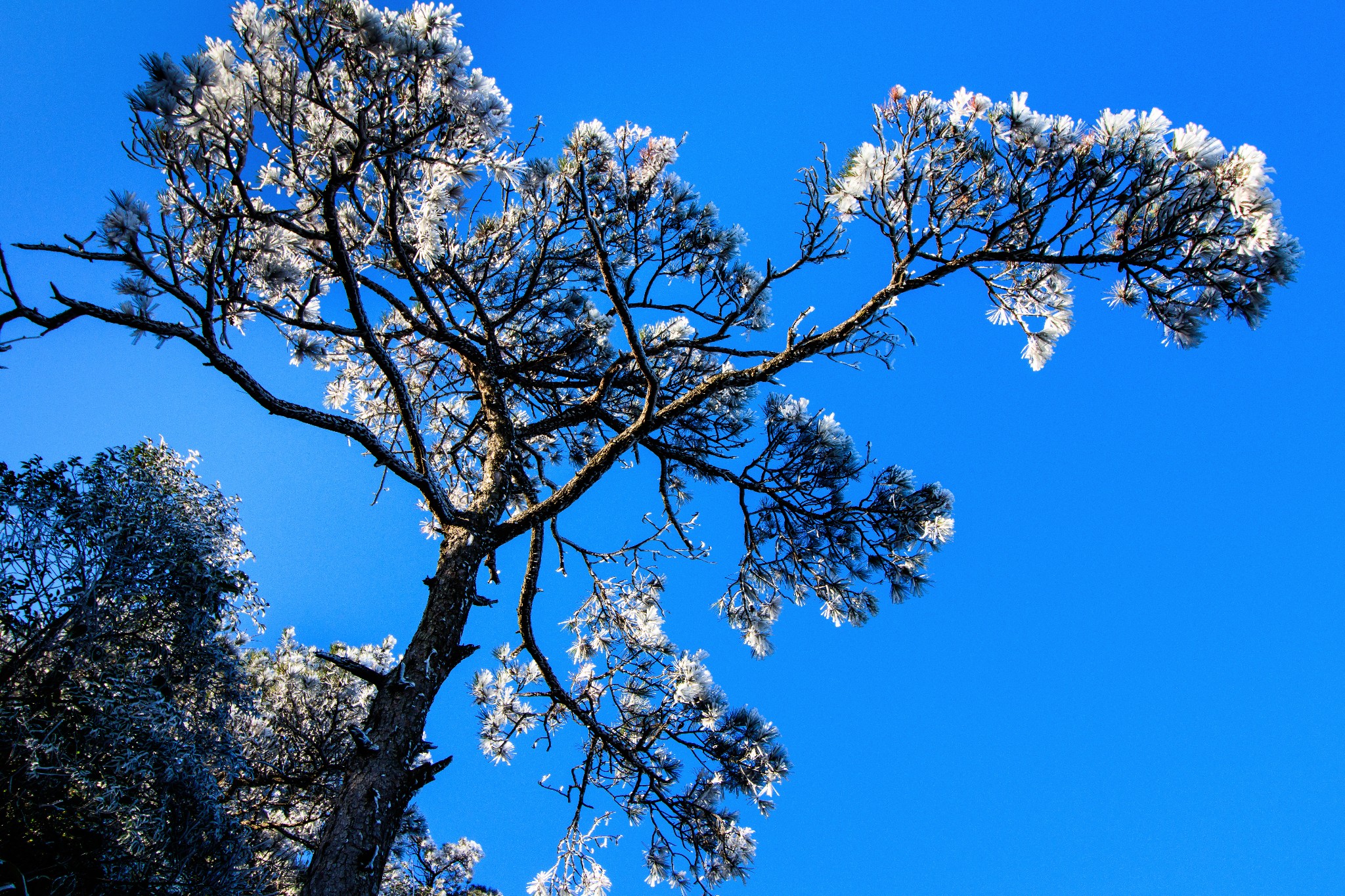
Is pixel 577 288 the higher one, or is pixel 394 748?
pixel 577 288

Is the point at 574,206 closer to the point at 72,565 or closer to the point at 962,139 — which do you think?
the point at 962,139

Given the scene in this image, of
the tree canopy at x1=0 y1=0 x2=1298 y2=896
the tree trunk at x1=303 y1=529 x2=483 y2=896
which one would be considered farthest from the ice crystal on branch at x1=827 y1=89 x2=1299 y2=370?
the tree trunk at x1=303 y1=529 x2=483 y2=896

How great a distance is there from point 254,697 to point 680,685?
4.73 m

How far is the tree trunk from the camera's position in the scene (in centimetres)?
281

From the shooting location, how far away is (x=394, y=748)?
324 centimetres

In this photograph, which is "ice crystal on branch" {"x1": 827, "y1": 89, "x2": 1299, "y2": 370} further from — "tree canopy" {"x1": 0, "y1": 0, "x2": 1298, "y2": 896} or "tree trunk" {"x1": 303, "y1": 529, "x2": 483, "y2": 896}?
"tree trunk" {"x1": 303, "y1": 529, "x2": 483, "y2": 896}

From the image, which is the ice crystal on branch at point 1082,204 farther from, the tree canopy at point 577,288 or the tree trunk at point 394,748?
the tree trunk at point 394,748

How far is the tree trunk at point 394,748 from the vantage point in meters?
2.81

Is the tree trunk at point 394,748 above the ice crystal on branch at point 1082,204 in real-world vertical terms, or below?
below

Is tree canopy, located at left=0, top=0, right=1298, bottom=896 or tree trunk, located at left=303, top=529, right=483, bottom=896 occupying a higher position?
tree canopy, located at left=0, top=0, right=1298, bottom=896

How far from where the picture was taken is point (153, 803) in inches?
189

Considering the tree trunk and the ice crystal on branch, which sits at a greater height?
the ice crystal on branch

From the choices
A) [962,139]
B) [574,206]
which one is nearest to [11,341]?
[574,206]

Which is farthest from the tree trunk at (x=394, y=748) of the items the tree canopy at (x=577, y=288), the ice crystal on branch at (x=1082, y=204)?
the ice crystal on branch at (x=1082, y=204)
